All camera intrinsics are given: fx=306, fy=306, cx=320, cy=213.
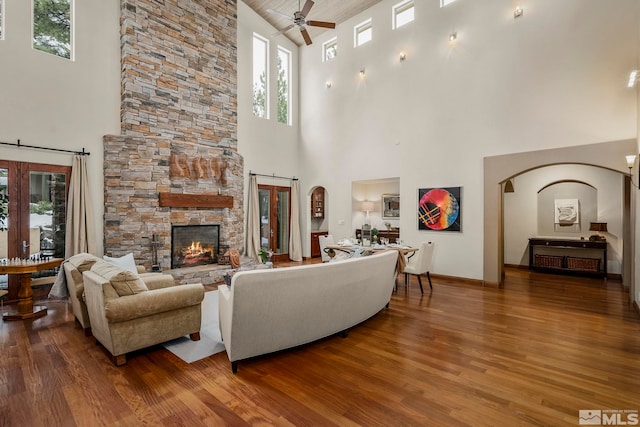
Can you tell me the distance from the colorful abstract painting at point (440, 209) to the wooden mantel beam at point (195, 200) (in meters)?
4.41

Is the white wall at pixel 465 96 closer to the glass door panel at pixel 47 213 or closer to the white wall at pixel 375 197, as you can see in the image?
the white wall at pixel 375 197

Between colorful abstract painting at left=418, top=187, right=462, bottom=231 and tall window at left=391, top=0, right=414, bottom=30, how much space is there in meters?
4.02

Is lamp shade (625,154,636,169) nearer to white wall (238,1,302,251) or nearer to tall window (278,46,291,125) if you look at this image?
white wall (238,1,302,251)

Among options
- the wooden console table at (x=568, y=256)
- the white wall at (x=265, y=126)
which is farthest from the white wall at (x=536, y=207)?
the white wall at (x=265, y=126)

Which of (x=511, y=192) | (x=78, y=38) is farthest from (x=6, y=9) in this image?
(x=511, y=192)

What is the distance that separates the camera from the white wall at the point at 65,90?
4.89 m

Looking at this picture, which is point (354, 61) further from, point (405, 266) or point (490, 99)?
point (405, 266)

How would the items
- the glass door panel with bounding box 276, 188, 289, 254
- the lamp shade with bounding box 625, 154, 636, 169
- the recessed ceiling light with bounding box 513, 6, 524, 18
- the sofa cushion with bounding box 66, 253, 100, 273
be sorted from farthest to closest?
the glass door panel with bounding box 276, 188, 289, 254
the recessed ceiling light with bounding box 513, 6, 524, 18
the lamp shade with bounding box 625, 154, 636, 169
the sofa cushion with bounding box 66, 253, 100, 273

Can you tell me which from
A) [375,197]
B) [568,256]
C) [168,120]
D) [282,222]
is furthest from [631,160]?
[168,120]

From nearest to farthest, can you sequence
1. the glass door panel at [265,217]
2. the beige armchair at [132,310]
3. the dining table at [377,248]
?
1. the beige armchair at [132,310]
2. the dining table at [377,248]
3. the glass door panel at [265,217]

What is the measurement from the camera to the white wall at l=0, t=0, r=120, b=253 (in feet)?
16.0

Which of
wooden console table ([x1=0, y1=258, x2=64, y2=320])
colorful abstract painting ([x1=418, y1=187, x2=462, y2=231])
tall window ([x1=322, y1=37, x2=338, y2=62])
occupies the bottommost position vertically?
wooden console table ([x1=0, y1=258, x2=64, y2=320])

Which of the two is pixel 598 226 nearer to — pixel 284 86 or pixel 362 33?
pixel 362 33

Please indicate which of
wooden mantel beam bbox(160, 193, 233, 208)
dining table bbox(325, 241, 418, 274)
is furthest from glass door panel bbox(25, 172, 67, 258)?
dining table bbox(325, 241, 418, 274)
